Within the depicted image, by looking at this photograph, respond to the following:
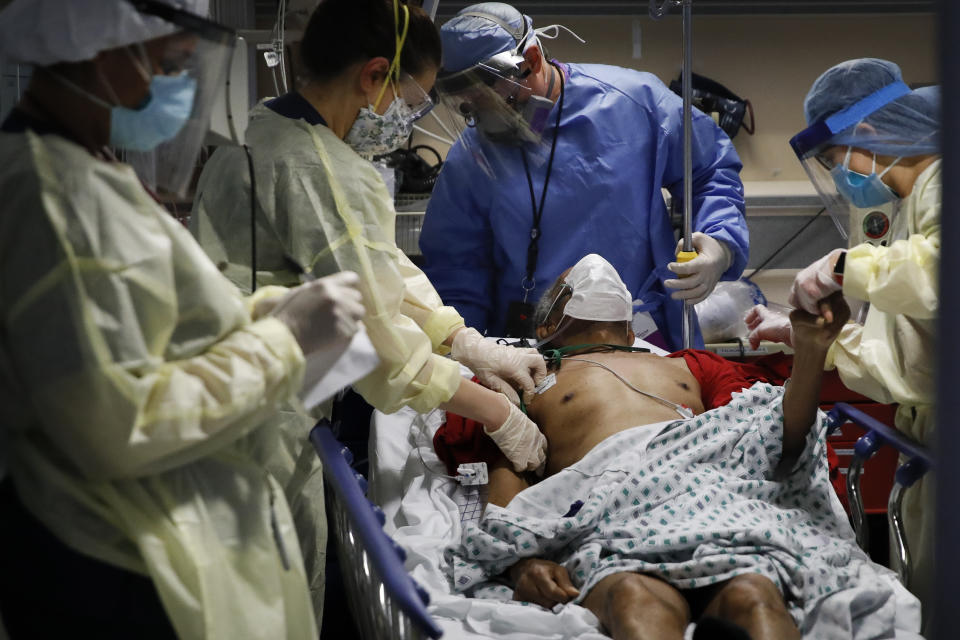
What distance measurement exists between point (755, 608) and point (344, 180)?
3.76 feet

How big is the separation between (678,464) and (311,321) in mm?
1263

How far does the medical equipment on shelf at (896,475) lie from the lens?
2.05 meters

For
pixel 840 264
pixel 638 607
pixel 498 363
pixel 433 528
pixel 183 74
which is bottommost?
pixel 433 528

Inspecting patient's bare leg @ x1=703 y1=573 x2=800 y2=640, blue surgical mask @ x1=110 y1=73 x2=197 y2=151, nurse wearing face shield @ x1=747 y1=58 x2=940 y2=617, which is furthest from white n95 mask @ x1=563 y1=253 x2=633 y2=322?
blue surgical mask @ x1=110 y1=73 x2=197 y2=151

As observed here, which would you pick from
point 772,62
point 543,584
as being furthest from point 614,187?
point 772,62

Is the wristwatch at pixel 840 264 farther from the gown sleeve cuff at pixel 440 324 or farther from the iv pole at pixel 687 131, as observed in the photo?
the iv pole at pixel 687 131

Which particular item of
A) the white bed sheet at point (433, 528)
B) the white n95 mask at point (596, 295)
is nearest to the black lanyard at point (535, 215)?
the white n95 mask at point (596, 295)

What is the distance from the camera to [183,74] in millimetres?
1180

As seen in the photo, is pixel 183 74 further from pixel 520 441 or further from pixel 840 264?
pixel 520 441

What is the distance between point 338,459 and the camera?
1874 millimetres

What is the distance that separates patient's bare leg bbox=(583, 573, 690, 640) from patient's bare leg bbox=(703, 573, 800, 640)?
0.08 meters

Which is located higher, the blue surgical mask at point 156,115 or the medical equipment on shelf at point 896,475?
the blue surgical mask at point 156,115

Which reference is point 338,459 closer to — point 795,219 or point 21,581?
point 21,581

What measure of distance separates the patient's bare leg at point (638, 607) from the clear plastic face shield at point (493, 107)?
→ 141 cm
